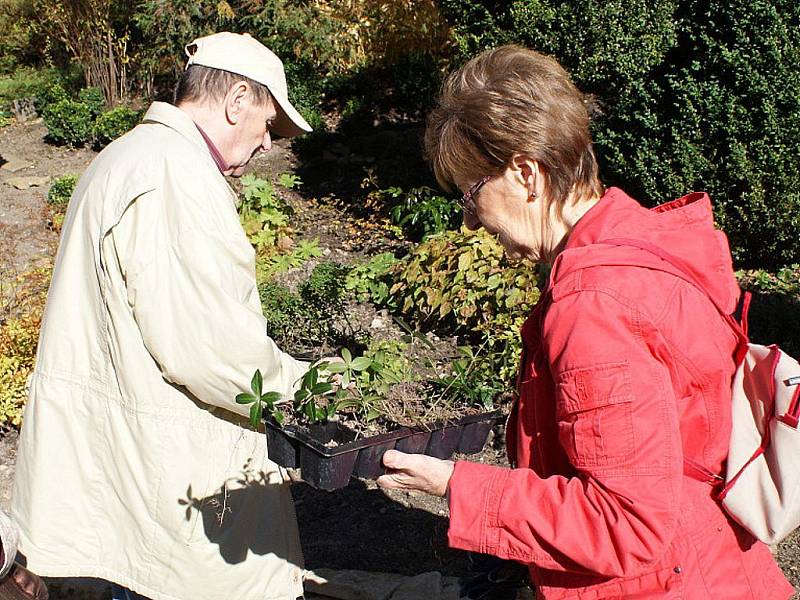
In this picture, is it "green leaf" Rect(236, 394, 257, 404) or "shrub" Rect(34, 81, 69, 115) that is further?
"shrub" Rect(34, 81, 69, 115)

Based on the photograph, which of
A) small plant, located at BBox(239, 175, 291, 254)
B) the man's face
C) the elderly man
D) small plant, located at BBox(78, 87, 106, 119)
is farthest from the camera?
small plant, located at BBox(78, 87, 106, 119)

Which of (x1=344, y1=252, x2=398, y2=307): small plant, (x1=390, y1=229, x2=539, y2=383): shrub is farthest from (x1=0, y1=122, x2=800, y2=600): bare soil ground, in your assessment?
(x1=344, y1=252, x2=398, y2=307): small plant

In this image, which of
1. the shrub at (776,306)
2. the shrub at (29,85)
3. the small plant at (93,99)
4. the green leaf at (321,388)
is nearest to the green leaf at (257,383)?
the green leaf at (321,388)

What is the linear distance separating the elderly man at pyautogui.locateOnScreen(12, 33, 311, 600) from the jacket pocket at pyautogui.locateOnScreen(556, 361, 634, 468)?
40.8 inches

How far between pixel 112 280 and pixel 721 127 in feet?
15.2

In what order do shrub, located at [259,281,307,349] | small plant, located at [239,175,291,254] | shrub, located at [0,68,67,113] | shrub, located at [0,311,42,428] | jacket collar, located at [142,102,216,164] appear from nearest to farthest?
jacket collar, located at [142,102,216,164]
shrub, located at [0,311,42,428]
shrub, located at [259,281,307,349]
small plant, located at [239,175,291,254]
shrub, located at [0,68,67,113]

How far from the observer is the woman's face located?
1647 mm

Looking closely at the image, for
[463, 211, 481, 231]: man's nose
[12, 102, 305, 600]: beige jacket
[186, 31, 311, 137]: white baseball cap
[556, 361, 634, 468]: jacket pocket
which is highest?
[186, 31, 311, 137]: white baseball cap

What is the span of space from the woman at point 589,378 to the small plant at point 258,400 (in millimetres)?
507

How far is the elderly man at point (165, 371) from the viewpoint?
217 centimetres

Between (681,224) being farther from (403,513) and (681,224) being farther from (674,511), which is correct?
(403,513)

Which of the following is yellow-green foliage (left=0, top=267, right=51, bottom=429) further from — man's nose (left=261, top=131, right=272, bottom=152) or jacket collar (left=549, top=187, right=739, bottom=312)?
jacket collar (left=549, top=187, right=739, bottom=312)

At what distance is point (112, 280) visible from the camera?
2.19m

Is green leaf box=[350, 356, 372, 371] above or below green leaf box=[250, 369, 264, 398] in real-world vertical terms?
below
